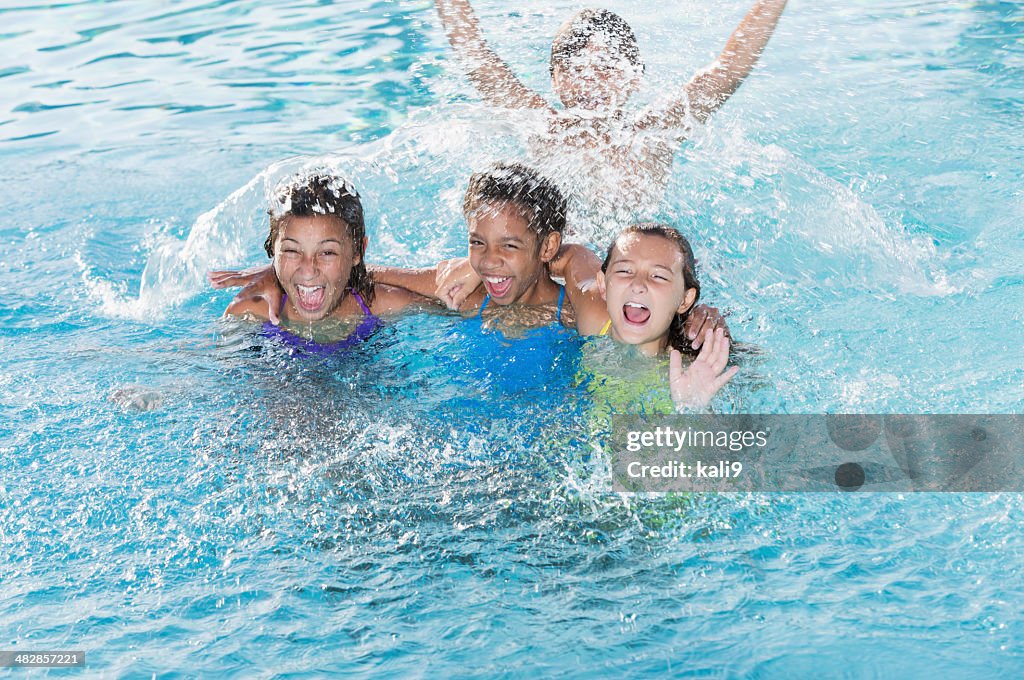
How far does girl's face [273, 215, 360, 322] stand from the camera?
4.06 metres

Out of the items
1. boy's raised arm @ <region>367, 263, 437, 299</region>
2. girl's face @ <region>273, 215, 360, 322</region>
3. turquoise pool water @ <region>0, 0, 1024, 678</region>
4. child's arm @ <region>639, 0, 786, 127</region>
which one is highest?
child's arm @ <region>639, 0, 786, 127</region>

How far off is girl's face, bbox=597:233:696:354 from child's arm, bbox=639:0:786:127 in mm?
1816

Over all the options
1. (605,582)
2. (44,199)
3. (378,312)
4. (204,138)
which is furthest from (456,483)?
(204,138)

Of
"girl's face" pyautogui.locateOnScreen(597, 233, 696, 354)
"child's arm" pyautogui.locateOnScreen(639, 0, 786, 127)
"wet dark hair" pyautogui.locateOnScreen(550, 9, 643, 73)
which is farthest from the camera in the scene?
"wet dark hair" pyautogui.locateOnScreen(550, 9, 643, 73)

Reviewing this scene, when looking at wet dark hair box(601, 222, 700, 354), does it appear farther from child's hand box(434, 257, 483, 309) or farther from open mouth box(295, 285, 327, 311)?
open mouth box(295, 285, 327, 311)

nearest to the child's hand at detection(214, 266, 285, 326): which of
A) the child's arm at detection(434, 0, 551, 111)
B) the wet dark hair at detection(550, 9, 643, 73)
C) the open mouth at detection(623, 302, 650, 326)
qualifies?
the open mouth at detection(623, 302, 650, 326)

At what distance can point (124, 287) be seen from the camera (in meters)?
5.19

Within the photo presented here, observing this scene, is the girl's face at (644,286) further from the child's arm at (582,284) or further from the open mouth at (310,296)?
the open mouth at (310,296)

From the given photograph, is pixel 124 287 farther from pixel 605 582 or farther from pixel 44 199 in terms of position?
pixel 605 582

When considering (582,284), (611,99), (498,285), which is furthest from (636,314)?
(611,99)

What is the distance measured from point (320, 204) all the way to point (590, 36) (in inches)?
79.5

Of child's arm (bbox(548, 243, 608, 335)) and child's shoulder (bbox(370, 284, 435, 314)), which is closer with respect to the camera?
child's arm (bbox(548, 243, 608, 335))

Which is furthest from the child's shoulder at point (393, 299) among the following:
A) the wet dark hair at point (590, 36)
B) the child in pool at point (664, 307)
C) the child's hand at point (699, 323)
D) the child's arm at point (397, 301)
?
the wet dark hair at point (590, 36)

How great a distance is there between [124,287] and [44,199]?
1.66 m
